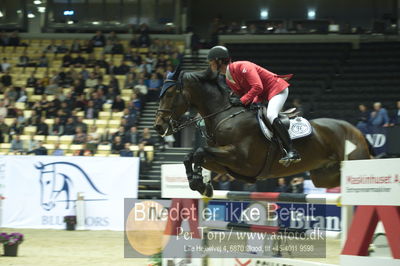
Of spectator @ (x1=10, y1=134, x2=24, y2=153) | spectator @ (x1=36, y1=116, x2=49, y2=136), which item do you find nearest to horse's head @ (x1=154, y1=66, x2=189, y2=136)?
spectator @ (x1=10, y1=134, x2=24, y2=153)

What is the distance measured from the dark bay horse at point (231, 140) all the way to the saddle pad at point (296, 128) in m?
0.07

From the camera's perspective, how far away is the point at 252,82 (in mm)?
6812

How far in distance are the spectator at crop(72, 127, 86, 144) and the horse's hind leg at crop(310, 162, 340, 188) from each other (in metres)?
9.85

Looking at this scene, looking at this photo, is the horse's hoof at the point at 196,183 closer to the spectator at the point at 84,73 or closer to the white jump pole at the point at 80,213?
the white jump pole at the point at 80,213

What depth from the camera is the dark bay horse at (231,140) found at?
677 centimetres

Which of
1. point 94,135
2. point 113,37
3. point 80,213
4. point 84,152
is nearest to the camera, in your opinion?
point 80,213

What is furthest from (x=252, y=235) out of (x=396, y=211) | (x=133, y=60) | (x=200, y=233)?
(x=133, y=60)

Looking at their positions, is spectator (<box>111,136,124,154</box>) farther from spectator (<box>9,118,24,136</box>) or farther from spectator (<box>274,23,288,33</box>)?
spectator (<box>274,23,288,33</box>)

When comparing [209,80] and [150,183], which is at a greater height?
[209,80]

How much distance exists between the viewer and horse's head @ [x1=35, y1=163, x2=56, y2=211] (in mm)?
13977

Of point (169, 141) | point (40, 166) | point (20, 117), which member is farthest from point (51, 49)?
point (40, 166)

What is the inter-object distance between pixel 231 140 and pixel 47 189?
8204 mm

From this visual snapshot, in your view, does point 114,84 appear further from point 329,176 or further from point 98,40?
point 329,176

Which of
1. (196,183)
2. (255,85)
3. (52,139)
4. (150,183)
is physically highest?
(255,85)
